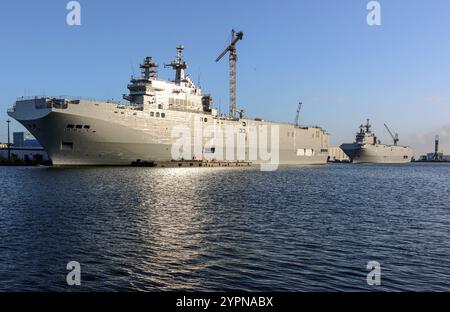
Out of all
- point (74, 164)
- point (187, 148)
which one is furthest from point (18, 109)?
point (187, 148)

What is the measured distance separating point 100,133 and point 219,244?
55637 mm

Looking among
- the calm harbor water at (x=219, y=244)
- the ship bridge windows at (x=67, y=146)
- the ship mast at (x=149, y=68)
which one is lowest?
the calm harbor water at (x=219, y=244)

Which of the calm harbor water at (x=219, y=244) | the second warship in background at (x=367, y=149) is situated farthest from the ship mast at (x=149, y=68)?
the second warship in background at (x=367, y=149)

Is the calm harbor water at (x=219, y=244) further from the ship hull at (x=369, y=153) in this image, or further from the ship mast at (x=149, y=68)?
the ship hull at (x=369, y=153)

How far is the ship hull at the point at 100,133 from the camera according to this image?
224 ft

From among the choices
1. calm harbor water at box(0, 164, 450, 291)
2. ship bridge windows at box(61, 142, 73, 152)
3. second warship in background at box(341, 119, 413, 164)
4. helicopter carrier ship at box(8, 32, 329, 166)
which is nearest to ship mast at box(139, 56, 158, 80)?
helicopter carrier ship at box(8, 32, 329, 166)

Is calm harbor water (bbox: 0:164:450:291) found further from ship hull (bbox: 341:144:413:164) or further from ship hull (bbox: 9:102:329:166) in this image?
ship hull (bbox: 341:144:413:164)

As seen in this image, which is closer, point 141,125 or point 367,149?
point 141,125

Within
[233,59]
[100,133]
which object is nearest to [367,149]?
[233,59]

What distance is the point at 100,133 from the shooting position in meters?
70.9

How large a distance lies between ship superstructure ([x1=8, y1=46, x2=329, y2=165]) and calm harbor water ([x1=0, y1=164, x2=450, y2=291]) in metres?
35.5

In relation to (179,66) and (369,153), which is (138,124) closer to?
(179,66)

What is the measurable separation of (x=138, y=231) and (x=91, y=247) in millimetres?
4006

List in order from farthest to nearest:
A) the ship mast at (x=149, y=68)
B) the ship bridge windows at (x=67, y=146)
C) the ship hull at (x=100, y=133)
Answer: the ship mast at (x=149, y=68)
the ship bridge windows at (x=67, y=146)
the ship hull at (x=100, y=133)
